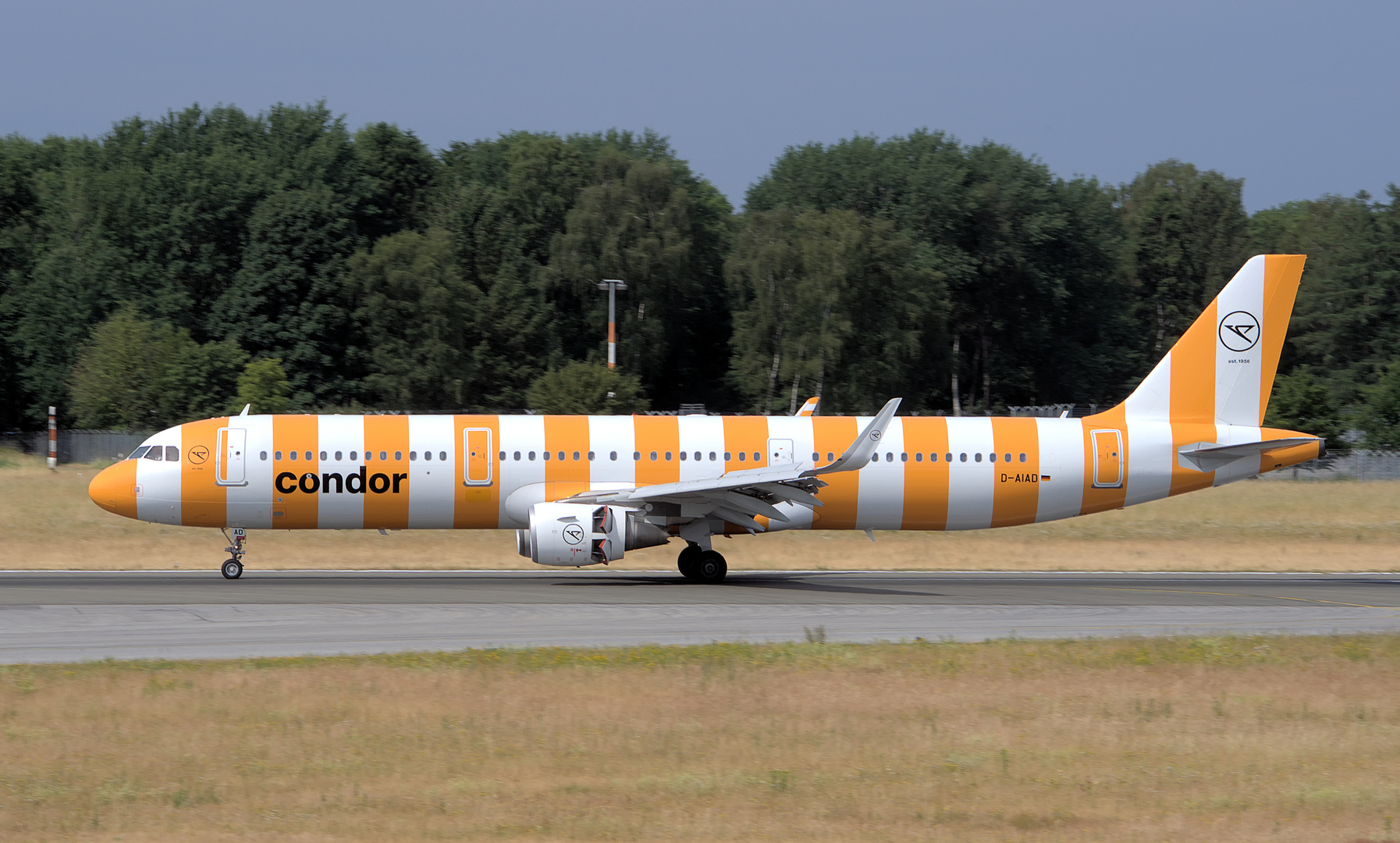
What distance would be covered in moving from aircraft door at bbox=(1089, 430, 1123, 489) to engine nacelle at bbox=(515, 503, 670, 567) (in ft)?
36.4

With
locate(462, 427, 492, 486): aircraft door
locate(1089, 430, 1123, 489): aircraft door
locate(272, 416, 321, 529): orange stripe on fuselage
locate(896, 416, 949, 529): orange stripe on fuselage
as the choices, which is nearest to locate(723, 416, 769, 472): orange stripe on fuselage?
locate(896, 416, 949, 529): orange stripe on fuselage

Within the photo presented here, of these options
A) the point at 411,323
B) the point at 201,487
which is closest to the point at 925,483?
the point at 201,487

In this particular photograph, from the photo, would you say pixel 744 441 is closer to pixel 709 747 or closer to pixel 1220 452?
pixel 1220 452

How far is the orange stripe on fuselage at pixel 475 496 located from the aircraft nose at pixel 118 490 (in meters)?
6.76

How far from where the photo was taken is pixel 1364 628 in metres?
24.0

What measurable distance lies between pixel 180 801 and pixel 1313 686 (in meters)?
13.4

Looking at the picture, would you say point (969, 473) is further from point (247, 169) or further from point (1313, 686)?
point (247, 169)

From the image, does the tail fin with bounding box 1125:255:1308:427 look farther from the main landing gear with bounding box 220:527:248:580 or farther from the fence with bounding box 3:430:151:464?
the fence with bounding box 3:430:151:464

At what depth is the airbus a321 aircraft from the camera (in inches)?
1182

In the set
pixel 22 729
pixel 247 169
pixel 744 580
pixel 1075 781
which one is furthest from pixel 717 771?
pixel 247 169

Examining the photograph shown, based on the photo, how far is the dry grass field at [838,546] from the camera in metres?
35.4

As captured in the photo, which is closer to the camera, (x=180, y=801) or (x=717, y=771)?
(x=180, y=801)

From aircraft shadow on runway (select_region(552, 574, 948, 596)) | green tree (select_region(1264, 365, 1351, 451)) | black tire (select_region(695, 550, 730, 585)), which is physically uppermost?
green tree (select_region(1264, 365, 1351, 451))

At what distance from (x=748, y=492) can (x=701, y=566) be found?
208 cm
